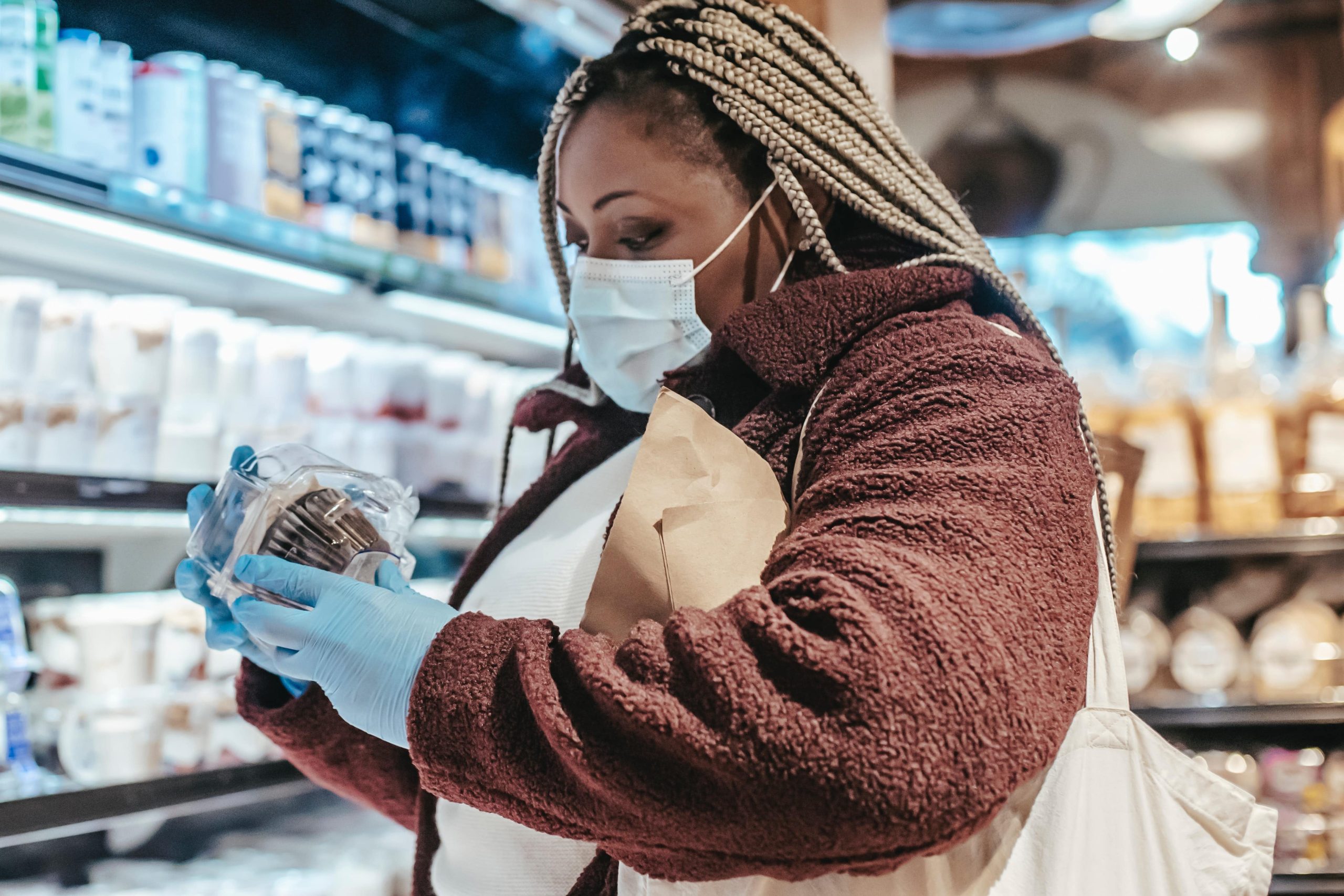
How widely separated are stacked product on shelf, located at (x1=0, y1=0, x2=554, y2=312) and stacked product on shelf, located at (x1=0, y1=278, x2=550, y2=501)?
20 centimetres

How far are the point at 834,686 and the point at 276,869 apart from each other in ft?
4.74

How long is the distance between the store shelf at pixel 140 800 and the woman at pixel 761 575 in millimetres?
454

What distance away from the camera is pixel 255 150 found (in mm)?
1868

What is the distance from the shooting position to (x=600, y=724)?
0.70 meters

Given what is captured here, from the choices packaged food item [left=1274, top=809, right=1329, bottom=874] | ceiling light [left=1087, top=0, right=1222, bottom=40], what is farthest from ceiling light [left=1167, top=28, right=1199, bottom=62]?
packaged food item [left=1274, top=809, right=1329, bottom=874]

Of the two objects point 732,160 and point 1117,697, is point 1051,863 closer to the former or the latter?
point 1117,697

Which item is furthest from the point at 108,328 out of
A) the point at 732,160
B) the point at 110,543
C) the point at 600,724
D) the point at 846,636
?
the point at 846,636

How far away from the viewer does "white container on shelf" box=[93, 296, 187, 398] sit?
1.64 m

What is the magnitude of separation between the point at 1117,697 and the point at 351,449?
1493mm

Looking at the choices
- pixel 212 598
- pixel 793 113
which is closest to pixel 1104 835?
pixel 793 113

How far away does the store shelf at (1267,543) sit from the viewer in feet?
8.21

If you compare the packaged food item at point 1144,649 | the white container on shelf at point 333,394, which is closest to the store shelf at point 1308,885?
the packaged food item at point 1144,649

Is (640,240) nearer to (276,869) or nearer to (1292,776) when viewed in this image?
(276,869)

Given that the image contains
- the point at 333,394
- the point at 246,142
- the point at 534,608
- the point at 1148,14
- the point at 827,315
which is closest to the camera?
the point at 827,315
